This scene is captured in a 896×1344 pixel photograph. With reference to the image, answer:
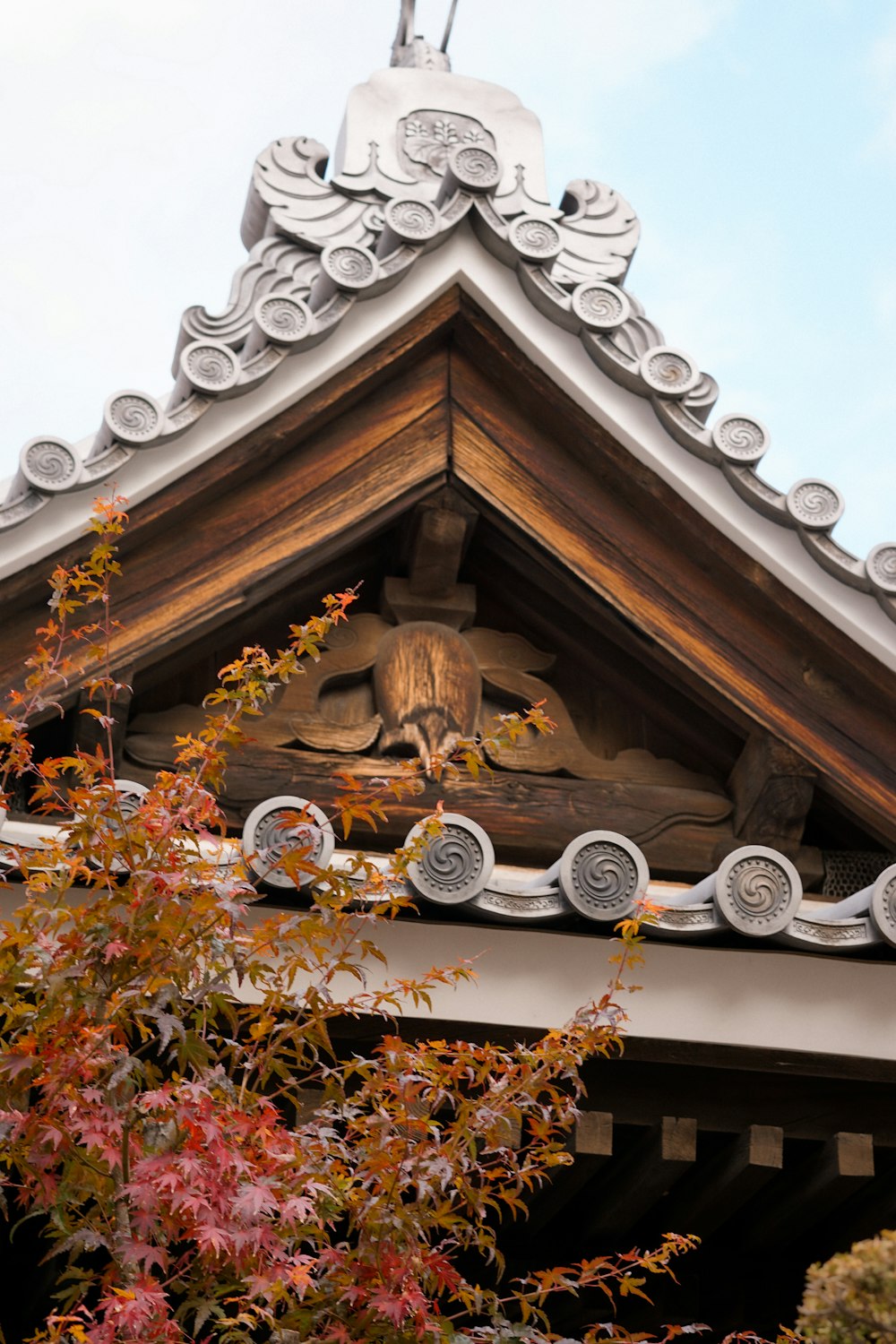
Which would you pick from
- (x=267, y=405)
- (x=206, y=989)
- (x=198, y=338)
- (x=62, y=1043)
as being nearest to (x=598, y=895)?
(x=206, y=989)

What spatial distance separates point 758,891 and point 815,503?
113cm

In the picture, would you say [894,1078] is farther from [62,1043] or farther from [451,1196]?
[62,1043]

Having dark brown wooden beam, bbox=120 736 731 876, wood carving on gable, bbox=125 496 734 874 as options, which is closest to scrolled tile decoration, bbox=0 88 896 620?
wood carving on gable, bbox=125 496 734 874

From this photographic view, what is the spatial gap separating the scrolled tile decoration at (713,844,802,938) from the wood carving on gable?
0.98 metres

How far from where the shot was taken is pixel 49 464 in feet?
11.8

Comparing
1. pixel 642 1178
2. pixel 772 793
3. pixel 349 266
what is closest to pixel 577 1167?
pixel 642 1178

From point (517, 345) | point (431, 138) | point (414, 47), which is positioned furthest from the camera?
point (414, 47)

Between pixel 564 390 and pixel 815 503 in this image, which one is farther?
pixel 564 390

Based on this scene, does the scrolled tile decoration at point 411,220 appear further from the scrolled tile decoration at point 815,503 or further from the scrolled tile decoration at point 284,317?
the scrolled tile decoration at point 815,503

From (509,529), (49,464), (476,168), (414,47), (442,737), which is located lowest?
(442,737)

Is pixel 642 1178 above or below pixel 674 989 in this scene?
below

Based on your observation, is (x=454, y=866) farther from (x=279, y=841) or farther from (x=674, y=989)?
(x=674, y=989)

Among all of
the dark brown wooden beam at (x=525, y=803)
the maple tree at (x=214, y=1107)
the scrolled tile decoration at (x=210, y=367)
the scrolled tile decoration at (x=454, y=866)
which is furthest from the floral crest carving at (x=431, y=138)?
the maple tree at (x=214, y=1107)

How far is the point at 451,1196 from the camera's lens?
259cm
